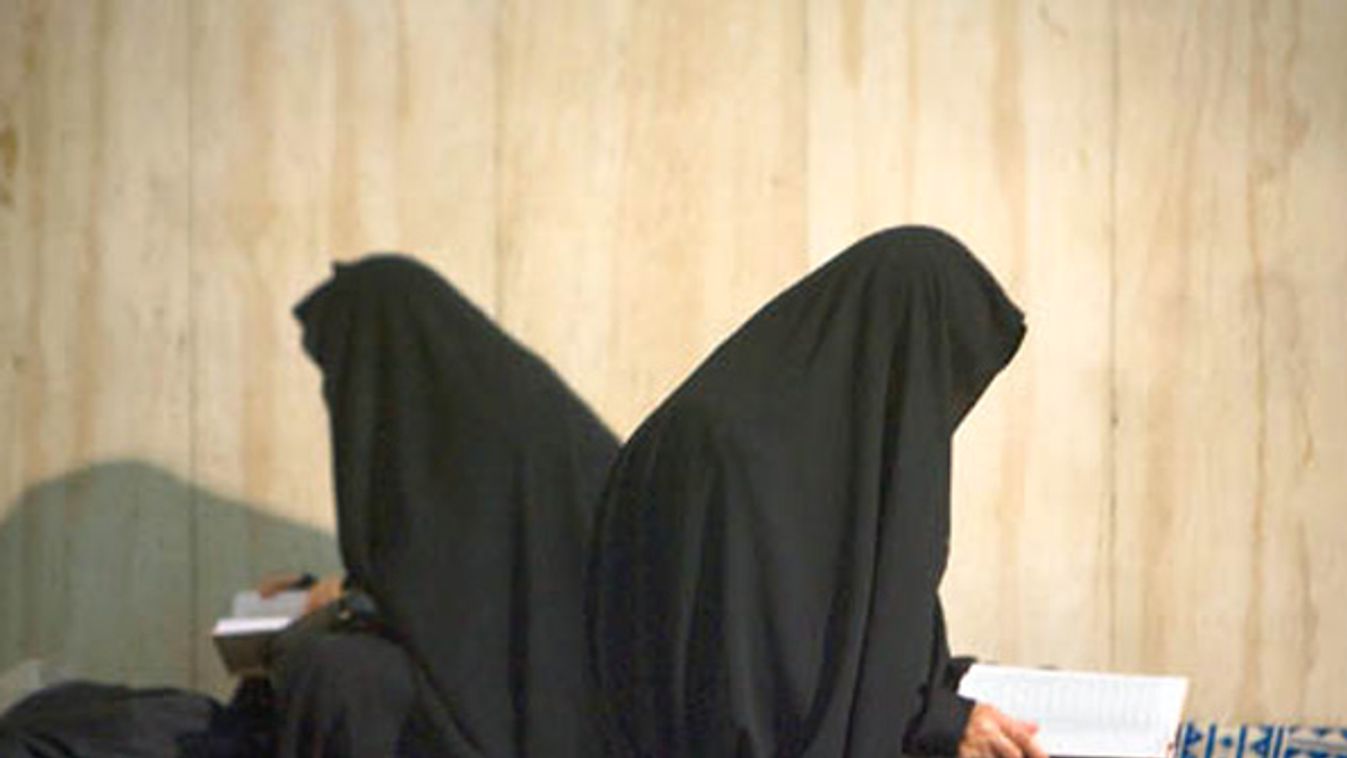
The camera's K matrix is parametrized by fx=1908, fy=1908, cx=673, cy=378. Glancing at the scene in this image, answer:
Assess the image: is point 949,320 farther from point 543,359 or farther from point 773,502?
point 543,359

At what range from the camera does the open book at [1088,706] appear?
1563 mm

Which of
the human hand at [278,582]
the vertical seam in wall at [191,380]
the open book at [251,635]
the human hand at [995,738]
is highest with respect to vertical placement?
the vertical seam in wall at [191,380]

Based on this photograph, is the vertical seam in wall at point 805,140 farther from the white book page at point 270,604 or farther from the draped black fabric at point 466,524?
the white book page at point 270,604

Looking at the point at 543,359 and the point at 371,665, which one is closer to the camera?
the point at 371,665

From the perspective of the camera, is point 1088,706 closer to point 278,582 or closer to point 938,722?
point 938,722

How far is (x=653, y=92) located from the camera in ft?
6.15

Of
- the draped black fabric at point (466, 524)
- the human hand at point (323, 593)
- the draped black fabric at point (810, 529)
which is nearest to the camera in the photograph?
the draped black fabric at point (810, 529)

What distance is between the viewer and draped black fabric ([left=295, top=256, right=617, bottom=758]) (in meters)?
1.64

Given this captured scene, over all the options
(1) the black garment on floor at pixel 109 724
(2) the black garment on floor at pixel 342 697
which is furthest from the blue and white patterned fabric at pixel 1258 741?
(1) the black garment on floor at pixel 109 724

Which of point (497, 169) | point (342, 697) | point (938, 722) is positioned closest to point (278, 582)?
point (342, 697)

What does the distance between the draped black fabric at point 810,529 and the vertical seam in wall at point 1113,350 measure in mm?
312

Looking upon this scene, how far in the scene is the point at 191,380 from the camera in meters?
1.84

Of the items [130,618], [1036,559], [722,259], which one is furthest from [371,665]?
[1036,559]

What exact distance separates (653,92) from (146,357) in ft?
1.82
